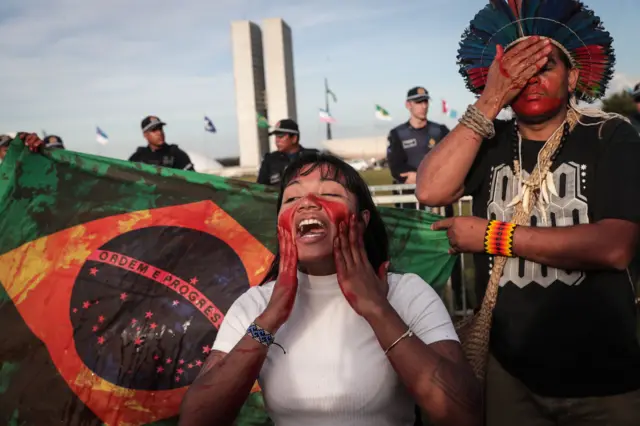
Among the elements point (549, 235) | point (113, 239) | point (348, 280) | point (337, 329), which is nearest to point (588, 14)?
point (549, 235)

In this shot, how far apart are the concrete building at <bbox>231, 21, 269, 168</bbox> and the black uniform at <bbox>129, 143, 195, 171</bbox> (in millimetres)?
48598

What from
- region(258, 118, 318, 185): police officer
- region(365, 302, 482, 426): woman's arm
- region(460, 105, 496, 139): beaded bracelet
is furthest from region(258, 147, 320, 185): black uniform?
region(365, 302, 482, 426): woman's arm

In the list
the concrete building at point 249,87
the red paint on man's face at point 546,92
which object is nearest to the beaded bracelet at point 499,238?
the red paint on man's face at point 546,92

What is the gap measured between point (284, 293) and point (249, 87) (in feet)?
182

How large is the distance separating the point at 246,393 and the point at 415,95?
637 centimetres

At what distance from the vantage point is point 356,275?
1.71 m

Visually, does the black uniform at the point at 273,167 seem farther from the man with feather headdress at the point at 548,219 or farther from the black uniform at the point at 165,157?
the man with feather headdress at the point at 548,219

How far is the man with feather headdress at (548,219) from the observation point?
1870 mm

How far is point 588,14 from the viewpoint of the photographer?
2014 millimetres

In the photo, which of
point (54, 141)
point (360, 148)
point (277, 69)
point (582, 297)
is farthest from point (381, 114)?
point (360, 148)

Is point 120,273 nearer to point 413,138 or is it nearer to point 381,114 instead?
point 413,138

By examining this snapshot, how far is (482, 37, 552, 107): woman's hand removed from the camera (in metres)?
1.94

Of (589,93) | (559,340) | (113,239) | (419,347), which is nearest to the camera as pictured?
(419,347)

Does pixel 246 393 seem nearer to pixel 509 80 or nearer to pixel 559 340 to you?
pixel 559 340
